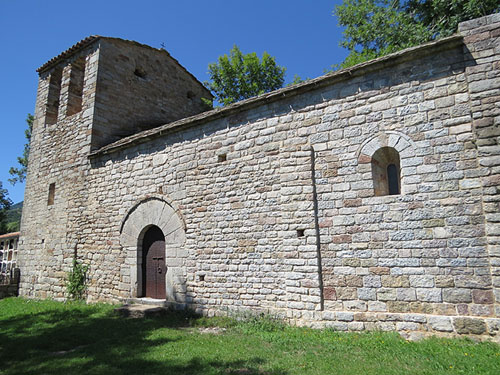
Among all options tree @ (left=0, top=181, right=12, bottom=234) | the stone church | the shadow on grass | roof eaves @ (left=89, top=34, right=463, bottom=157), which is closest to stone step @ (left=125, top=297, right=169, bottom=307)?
the stone church

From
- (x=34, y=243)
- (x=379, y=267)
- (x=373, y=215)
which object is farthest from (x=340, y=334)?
(x=34, y=243)

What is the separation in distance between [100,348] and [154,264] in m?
2.76

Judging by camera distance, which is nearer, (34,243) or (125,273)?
(125,273)

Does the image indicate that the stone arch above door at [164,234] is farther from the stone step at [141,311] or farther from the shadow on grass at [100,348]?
the shadow on grass at [100,348]

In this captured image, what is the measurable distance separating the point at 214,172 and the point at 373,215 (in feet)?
10.1

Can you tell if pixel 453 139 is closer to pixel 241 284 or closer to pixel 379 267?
pixel 379 267

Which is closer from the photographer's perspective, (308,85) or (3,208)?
(308,85)

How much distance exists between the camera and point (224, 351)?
4266 millimetres

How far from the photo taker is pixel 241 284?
19.3 feet

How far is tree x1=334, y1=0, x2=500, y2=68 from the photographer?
894 centimetres

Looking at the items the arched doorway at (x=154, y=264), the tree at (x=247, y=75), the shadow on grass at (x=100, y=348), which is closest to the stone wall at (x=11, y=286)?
the shadow on grass at (x=100, y=348)

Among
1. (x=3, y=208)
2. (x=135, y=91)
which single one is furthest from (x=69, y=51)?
(x=3, y=208)

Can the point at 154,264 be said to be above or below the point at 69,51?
below

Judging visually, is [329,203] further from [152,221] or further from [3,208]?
[3,208]
